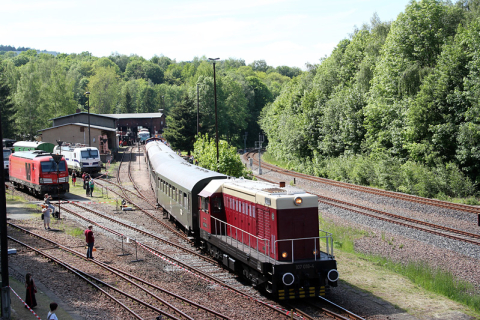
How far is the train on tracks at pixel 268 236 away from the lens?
42.8 ft

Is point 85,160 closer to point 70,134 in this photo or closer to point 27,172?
point 27,172

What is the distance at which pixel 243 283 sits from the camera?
51.3ft

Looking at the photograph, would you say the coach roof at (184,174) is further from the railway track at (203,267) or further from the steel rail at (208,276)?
the steel rail at (208,276)

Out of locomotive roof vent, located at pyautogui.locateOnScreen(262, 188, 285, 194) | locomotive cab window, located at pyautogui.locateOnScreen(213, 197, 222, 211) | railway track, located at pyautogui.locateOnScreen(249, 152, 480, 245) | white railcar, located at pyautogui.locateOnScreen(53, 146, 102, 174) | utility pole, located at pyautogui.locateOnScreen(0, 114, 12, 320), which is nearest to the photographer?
utility pole, located at pyautogui.locateOnScreen(0, 114, 12, 320)

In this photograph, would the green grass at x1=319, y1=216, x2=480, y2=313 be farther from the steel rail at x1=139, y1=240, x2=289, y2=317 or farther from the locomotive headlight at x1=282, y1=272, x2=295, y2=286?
the steel rail at x1=139, y1=240, x2=289, y2=317

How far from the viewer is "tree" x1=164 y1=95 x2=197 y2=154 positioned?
6272 centimetres

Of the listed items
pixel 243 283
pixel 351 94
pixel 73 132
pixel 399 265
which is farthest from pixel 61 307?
pixel 73 132

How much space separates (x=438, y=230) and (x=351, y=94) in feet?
83.1

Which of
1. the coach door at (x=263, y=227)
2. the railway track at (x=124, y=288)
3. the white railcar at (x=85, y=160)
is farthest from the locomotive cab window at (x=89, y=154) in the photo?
the coach door at (x=263, y=227)

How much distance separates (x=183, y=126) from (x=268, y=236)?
49.9 meters

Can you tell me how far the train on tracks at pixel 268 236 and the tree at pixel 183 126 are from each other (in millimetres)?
44651

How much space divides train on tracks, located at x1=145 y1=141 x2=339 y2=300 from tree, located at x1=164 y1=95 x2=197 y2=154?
44.7 m

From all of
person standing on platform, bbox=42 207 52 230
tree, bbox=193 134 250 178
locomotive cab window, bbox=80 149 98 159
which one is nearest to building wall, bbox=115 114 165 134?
locomotive cab window, bbox=80 149 98 159

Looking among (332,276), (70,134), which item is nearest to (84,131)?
(70,134)
